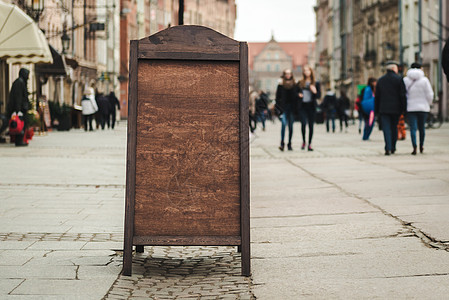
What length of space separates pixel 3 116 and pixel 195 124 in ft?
59.6

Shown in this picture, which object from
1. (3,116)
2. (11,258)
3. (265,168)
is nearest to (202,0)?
(3,116)

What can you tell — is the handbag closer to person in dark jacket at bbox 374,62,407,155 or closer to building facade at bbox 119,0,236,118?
person in dark jacket at bbox 374,62,407,155

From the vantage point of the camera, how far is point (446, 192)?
962 cm

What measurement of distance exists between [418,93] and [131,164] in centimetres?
1341

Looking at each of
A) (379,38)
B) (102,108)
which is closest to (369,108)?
(102,108)

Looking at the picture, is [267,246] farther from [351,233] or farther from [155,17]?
[155,17]

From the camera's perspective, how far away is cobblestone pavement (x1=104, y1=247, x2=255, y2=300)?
15.7 ft

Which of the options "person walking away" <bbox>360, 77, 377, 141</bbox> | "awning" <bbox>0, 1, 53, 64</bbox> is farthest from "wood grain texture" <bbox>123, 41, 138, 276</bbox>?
"person walking away" <bbox>360, 77, 377, 141</bbox>

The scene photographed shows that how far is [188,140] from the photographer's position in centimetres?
533

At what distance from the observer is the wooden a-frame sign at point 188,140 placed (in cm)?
528

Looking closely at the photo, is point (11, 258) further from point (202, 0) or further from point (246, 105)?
point (202, 0)

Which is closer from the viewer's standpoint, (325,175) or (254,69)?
(325,175)

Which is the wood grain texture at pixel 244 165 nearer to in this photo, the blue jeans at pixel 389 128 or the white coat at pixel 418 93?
the blue jeans at pixel 389 128

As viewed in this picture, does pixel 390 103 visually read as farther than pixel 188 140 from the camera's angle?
Yes
